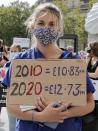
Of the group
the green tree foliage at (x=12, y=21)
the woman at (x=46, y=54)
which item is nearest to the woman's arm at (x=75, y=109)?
the woman at (x=46, y=54)

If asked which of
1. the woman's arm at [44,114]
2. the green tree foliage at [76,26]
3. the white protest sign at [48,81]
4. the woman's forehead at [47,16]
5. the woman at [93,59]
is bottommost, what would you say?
the green tree foliage at [76,26]

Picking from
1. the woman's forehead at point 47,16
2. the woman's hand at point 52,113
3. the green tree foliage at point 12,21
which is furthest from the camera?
the green tree foliage at point 12,21

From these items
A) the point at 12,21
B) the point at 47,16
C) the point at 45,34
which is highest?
the point at 47,16

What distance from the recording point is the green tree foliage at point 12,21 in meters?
62.7

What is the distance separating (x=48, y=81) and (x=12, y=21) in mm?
61760

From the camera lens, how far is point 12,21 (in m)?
64.4

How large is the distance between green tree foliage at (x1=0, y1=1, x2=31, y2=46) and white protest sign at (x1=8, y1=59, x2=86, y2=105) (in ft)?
193

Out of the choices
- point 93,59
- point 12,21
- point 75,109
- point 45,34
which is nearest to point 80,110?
point 75,109

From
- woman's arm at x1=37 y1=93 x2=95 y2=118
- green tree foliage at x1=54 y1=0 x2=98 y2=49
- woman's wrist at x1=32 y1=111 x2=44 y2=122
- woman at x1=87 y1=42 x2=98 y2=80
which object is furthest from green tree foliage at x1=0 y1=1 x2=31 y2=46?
woman's wrist at x1=32 y1=111 x2=44 y2=122

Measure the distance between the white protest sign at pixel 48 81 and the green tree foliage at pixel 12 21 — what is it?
5891 centimetres

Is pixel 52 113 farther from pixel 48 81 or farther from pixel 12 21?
pixel 12 21

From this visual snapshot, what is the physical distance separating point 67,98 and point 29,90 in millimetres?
238

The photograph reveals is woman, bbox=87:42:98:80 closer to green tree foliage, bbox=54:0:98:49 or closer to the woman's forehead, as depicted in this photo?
the woman's forehead

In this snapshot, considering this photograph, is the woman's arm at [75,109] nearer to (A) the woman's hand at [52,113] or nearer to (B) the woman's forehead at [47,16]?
(A) the woman's hand at [52,113]
